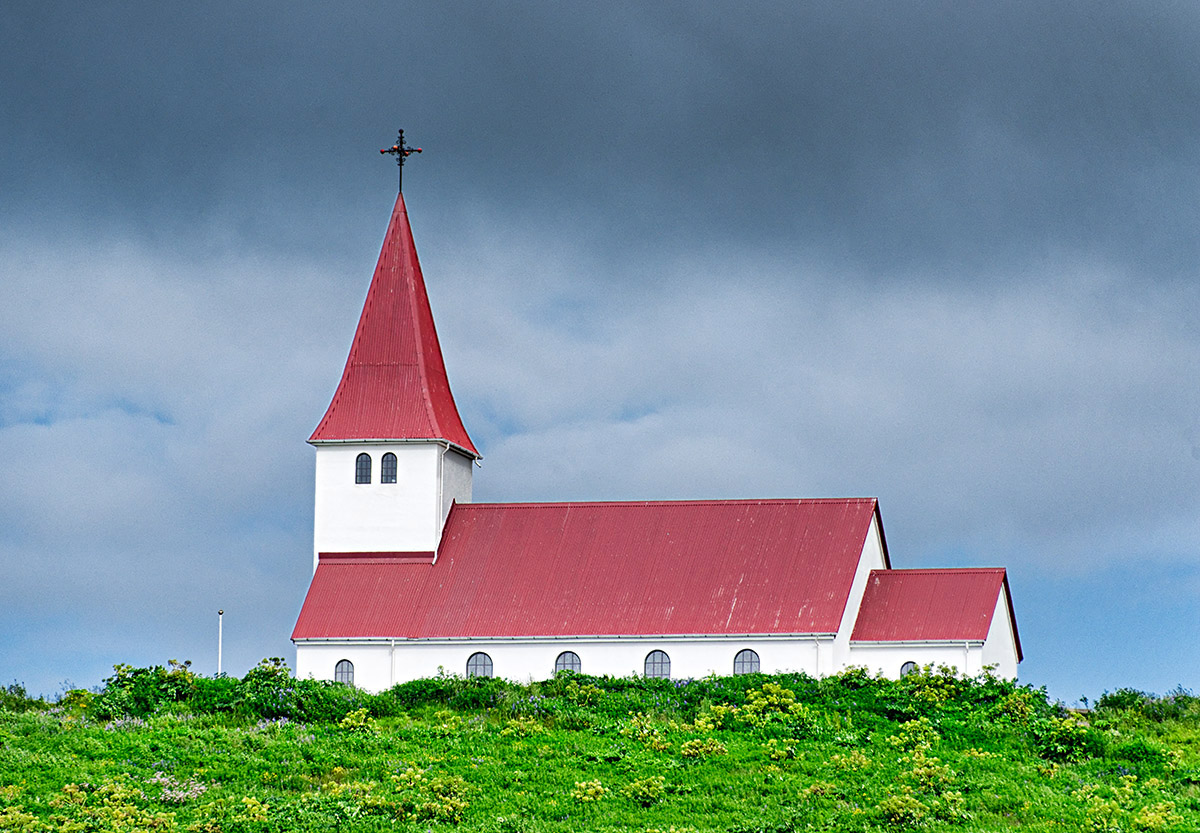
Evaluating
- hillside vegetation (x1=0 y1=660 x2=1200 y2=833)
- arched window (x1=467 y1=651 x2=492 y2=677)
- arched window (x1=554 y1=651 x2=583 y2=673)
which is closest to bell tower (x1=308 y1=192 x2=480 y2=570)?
arched window (x1=467 y1=651 x2=492 y2=677)

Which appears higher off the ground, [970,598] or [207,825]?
[970,598]

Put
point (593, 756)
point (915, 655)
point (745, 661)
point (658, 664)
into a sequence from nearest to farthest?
point (593, 756), point (745, 661), point (915, 655), point (658, 664)

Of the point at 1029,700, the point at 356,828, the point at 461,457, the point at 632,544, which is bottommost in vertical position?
the point at 356,828

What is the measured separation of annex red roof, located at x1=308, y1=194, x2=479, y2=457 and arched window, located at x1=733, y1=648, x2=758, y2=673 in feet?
34.2

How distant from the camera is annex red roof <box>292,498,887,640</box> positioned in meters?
39.8

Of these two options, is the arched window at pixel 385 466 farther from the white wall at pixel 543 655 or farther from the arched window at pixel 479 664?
the arched window at pixel 479 664

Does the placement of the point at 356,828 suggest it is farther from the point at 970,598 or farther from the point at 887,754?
the point at 970,598

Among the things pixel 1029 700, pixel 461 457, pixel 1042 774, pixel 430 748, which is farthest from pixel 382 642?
pixel 1042 774

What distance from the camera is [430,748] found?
2725cm

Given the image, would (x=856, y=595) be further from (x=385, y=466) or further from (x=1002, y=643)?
(x=385, y=466)

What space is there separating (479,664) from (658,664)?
470cm

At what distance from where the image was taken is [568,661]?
40.0m

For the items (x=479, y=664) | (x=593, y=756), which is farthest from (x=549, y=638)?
(x=593, y=756)

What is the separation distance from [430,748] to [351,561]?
651 inches
